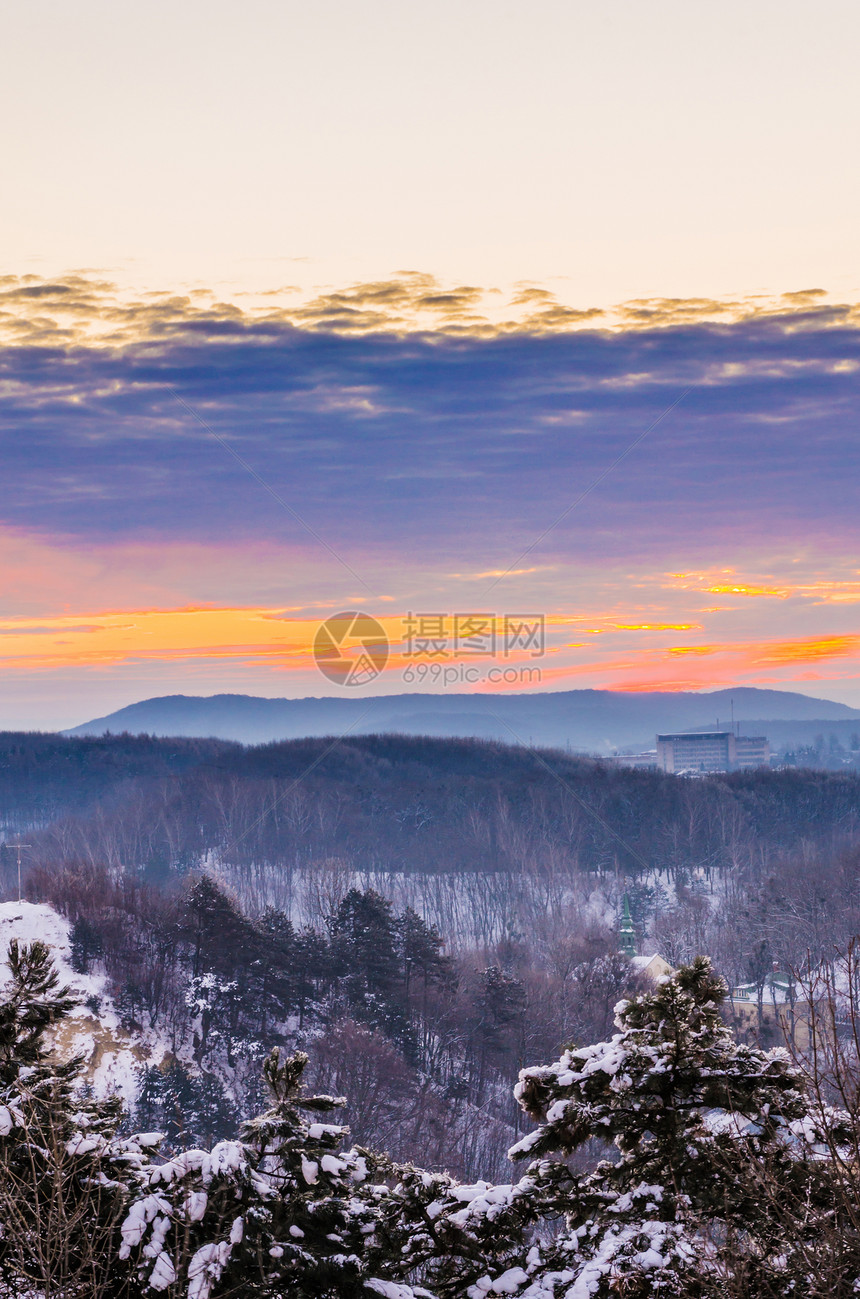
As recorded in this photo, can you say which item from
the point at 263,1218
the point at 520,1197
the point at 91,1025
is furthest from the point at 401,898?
the point at 263,1218

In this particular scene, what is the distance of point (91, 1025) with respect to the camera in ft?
200

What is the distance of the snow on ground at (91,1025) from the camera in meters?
54.5

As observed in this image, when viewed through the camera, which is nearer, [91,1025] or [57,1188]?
[57,1188]

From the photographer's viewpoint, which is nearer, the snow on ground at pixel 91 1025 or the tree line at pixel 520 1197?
the tree line at pixel 520 1197

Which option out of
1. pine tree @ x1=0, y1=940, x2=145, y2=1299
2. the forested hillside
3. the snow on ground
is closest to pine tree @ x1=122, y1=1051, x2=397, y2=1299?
pine tree @ x1=0, y1=940, x2=145, y2=1299

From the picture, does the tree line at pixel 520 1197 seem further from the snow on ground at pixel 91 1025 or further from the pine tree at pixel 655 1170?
the snow on ground at pixel 91 1025

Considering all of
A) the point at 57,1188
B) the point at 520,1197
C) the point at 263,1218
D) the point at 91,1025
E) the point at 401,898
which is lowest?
the point at 401,898

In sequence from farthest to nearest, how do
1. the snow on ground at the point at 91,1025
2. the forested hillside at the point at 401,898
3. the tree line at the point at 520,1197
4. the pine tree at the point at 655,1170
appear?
1. the forested hillside at the point at 401,898
2. the snow on ground at the point at 91,1025
3. the pine tree at the point at 655,1170
4. the tree line at the point at 520,1197

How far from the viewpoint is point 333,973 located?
60.4 meters

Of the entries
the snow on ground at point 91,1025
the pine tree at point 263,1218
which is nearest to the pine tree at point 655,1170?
the pine tree at point 263,1218

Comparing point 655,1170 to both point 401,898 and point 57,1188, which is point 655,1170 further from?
point 401,898

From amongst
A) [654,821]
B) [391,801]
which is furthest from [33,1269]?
[391,801]

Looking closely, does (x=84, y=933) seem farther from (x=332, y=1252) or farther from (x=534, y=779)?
(x=534, y=779)

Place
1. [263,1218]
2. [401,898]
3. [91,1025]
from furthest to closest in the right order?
1. [401,898]
2. [91,1025]
3. [263,1218]
